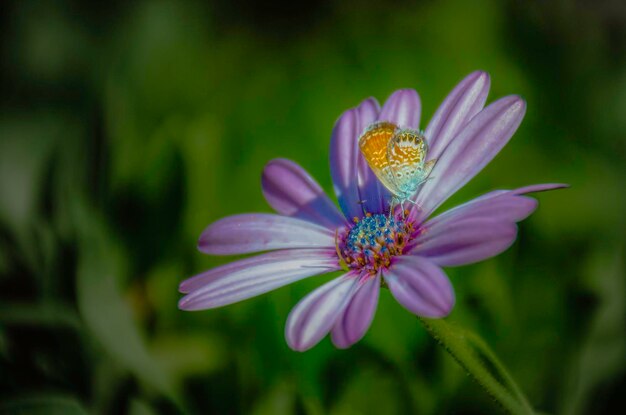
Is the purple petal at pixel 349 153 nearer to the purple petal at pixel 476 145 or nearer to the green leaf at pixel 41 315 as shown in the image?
the purple petal at pixel 476 145

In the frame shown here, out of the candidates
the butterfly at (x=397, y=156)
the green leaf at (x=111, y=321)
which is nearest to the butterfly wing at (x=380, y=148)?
the butterfly at (x=397, y=156)

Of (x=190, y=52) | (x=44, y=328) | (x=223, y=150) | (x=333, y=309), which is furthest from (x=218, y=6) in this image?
(x=333, y=309)

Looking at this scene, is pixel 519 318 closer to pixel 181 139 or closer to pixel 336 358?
pixel 336 358

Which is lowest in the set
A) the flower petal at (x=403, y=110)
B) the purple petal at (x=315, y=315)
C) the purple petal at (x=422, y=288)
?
the purple petal at (x=315, y=315)

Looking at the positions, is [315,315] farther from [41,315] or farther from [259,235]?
[41,315]

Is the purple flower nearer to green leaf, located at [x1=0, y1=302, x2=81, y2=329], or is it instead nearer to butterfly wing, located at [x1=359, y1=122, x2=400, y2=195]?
butterfly wing, located at [x1=359, y1=122, x2=400, y2=195]
